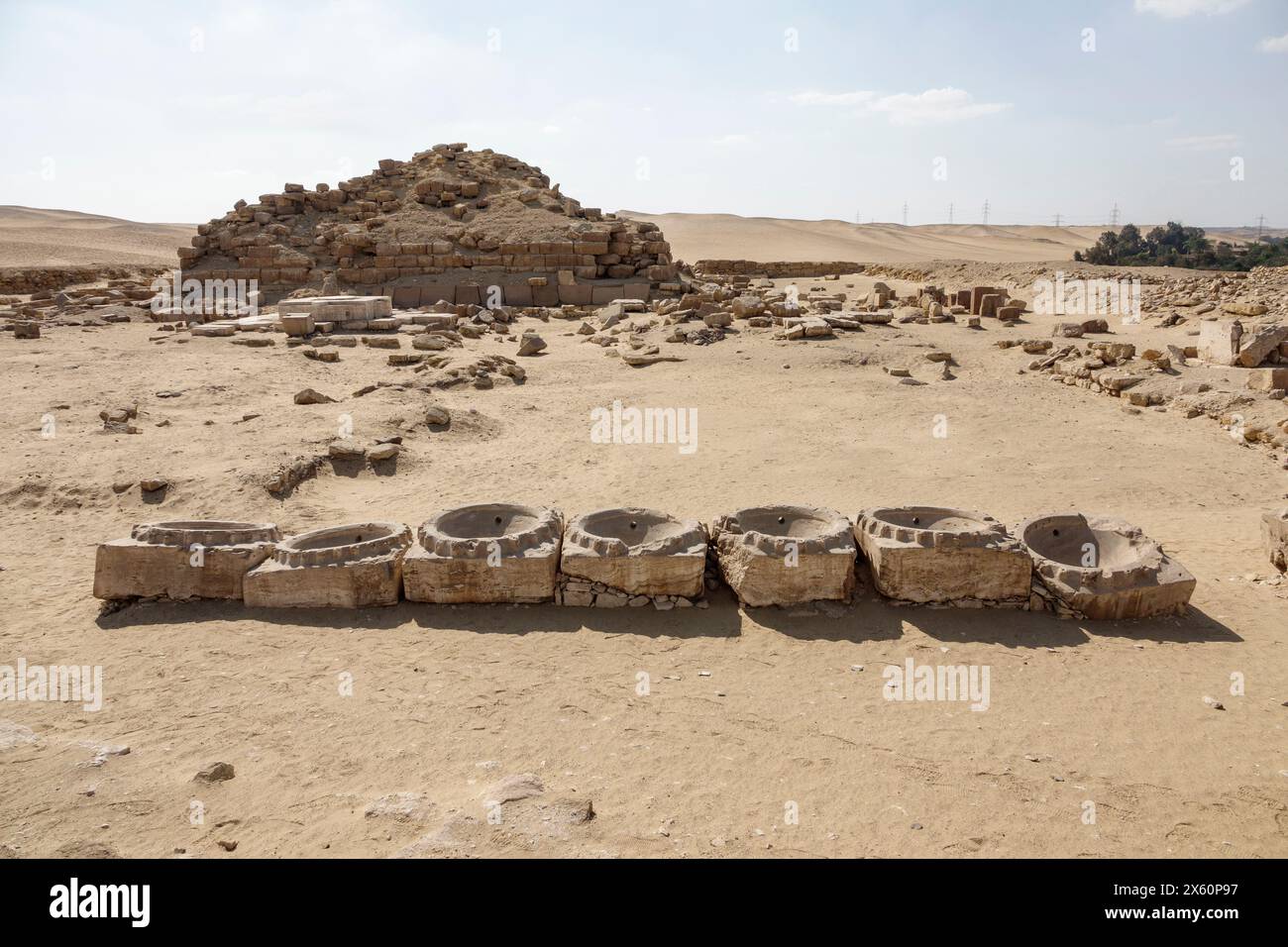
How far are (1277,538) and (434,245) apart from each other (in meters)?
21.5

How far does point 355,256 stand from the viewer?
79.4 feet

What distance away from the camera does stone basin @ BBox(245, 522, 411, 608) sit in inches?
223

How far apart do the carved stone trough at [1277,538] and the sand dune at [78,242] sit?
38.8 meters

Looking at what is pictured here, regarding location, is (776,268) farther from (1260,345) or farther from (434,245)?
(1260,345)

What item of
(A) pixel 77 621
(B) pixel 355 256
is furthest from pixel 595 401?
(B) pixel 355 256

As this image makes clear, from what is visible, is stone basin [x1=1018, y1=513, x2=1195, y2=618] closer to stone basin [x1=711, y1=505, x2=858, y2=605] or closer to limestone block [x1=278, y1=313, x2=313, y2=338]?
stone basin [x1=711, y1=505, x2=858, y2=605]

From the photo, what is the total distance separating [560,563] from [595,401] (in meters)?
6.52

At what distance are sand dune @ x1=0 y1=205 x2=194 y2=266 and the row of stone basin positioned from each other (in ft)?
113

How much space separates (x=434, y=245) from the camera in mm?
23797

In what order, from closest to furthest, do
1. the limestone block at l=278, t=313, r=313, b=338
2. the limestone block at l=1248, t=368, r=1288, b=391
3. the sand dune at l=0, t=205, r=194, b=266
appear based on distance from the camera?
the limestone block at l=1248, t=368, r=1288, b=391
the limestone block at l=278, t=313, r=313, b=338
the sand dune at l=0, t=205, r=194, b=266

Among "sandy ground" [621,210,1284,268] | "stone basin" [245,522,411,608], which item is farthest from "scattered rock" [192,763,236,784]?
"sandy ground" [621,210,1284,268]

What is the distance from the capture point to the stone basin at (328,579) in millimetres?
5676

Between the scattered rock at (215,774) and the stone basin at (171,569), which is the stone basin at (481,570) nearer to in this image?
the stone basin at (171,569)

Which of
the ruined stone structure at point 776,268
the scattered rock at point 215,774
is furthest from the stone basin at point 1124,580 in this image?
the ruined stone structure at point 776,268
